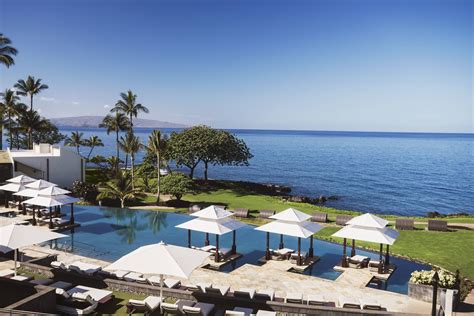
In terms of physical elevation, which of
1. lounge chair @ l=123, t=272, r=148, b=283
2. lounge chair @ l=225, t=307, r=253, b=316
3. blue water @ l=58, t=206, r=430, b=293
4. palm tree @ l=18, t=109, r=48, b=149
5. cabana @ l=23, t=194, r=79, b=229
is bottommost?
blue water @ l=58, t=206, r=430, b=293

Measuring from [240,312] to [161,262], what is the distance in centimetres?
287

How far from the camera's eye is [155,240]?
Answer: 23.4 metres

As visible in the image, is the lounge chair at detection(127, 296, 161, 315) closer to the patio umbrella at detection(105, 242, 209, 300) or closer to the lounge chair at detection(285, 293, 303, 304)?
the patio umbrella at detection(105, 242, 209, 300)

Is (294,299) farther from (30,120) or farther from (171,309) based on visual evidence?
(30,120)

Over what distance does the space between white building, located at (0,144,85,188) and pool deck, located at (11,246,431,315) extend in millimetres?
19785

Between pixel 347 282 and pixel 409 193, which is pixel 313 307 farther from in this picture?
pixel 409 193

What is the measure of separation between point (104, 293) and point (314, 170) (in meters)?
90.8

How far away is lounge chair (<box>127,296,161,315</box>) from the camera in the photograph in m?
11.9

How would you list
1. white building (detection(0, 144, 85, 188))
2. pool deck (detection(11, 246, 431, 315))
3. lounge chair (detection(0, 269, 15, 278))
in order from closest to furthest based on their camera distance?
pool deck (detection(11, 246, 431, 315))
lounge chair (detection(0, 269, 15, 278))
white building (detection(0, 144, 85, 188))

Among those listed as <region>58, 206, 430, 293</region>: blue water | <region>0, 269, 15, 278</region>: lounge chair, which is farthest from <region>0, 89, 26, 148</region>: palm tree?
<region>0, 269, 15, 278</region>: lounge chair

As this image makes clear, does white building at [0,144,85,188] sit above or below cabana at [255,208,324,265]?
above

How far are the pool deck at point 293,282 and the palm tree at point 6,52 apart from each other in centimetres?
1956

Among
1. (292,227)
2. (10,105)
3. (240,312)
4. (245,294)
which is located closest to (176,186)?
(292,227)

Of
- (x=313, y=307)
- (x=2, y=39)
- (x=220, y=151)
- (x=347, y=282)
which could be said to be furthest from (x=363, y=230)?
(x=220, y=151)
